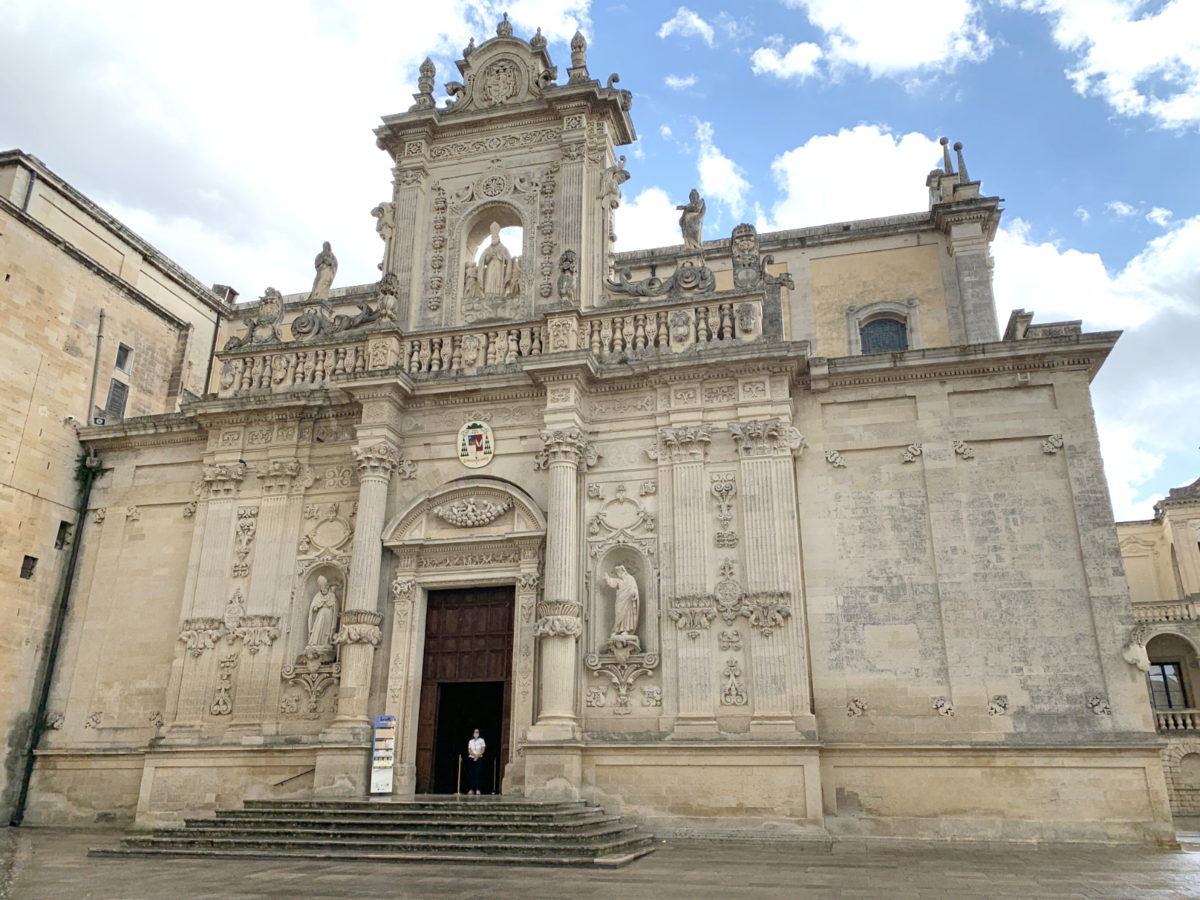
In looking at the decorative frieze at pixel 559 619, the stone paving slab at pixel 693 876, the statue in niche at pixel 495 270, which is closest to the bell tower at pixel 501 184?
the statue in niche at pixel 495 270

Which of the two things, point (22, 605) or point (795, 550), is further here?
point (22, 605)

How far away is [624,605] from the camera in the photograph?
55.0ft

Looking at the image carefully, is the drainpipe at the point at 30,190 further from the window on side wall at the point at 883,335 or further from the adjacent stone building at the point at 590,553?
the window on side wall at the point at 883,335

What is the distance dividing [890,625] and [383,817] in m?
8.95

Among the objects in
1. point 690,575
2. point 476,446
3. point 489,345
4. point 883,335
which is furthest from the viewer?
point 883,335

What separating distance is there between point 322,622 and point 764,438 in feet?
29.7

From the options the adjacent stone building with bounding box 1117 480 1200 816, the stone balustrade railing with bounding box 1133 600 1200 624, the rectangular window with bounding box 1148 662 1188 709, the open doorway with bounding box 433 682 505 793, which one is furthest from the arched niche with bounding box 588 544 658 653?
the rectangular window with bounding box 1148 662 1188 709

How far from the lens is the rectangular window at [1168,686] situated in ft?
109

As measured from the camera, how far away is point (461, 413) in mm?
18984

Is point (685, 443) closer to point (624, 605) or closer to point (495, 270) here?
point (624, 605)

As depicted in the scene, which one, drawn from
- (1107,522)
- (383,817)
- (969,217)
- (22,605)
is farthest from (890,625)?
(22,605)

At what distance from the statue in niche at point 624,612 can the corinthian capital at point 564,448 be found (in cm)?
224

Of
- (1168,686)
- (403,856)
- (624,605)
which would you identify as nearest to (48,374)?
(624,605)

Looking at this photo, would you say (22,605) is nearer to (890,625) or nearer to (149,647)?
(149,647)
